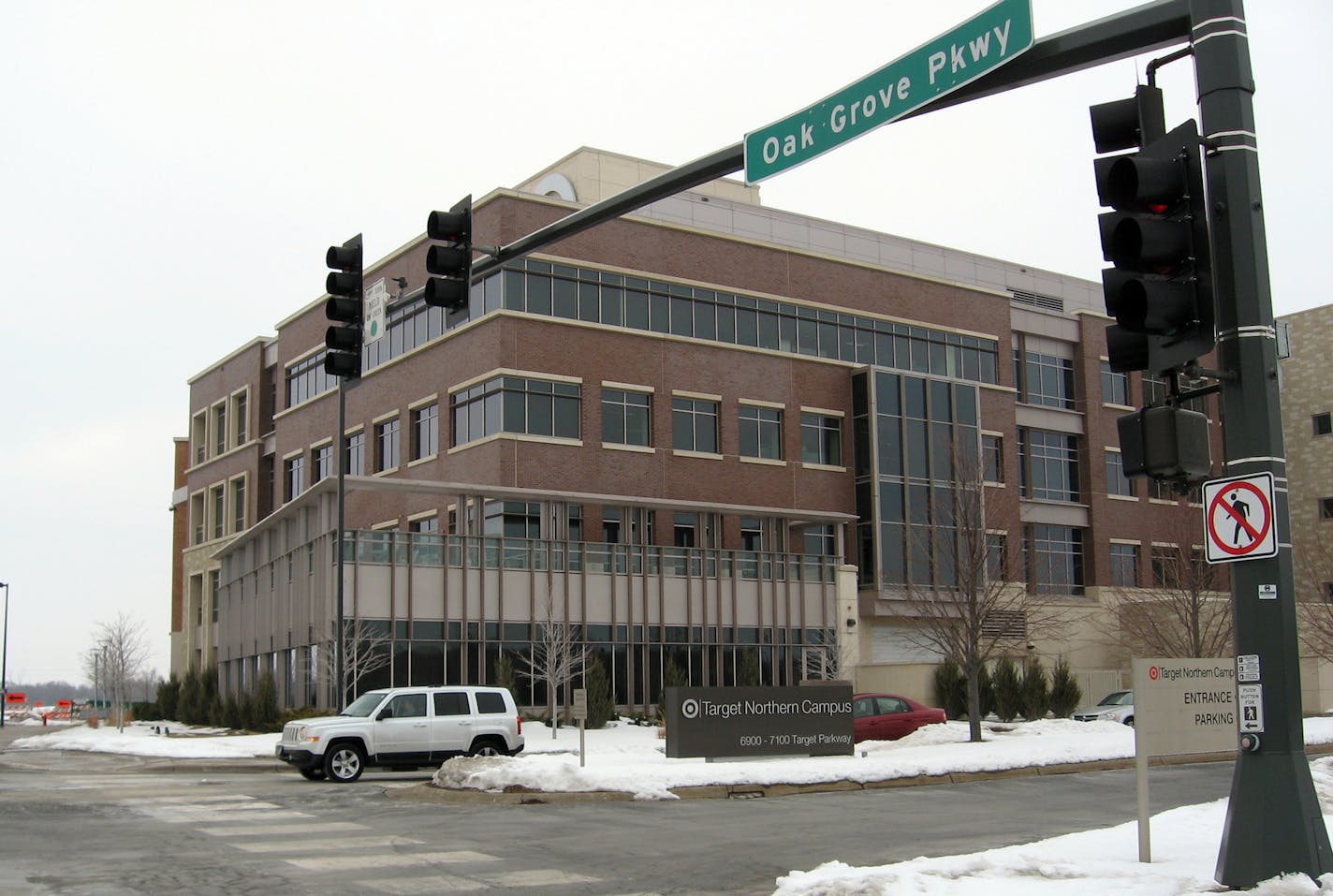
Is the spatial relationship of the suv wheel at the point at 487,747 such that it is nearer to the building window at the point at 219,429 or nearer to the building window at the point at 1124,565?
the building window at the point at 1124,565

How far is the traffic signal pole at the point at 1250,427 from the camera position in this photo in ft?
27.9

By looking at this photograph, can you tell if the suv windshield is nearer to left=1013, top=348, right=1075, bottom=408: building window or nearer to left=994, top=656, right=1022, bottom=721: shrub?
left=994, top=656, right=1022, bottom=721: shrub

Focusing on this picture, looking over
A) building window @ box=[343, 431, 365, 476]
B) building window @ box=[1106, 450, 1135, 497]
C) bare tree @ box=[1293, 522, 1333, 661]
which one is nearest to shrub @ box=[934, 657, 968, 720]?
bare tree @ box=[1293, 522, 1333, 661]

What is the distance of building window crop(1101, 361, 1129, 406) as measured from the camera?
63719 millimetres

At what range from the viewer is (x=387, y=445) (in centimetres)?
5294

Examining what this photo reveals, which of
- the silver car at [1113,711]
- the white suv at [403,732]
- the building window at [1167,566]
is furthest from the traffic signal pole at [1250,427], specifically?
the building window at [1167,566]

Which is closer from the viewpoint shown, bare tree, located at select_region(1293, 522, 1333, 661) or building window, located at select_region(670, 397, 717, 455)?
bare tree, located at select_region(1293, 522, 1333, 661)

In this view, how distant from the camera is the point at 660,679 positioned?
149ft

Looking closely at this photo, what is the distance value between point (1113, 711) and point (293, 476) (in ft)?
121

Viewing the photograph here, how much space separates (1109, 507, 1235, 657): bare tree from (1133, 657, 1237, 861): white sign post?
26.1 meters

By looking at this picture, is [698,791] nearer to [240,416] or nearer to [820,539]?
[820,539]

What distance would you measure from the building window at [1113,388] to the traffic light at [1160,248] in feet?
188

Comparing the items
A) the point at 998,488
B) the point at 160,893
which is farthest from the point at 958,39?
the point at 998,488

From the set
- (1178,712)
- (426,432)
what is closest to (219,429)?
(426,432)
